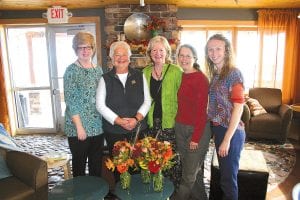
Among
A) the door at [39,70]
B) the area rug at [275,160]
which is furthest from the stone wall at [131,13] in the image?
the area rug at [275,160]

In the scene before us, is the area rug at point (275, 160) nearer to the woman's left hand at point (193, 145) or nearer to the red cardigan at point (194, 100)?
the woman's left hand at point (193, 145)

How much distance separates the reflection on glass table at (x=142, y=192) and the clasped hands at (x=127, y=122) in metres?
0.40

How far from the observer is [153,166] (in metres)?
1.67

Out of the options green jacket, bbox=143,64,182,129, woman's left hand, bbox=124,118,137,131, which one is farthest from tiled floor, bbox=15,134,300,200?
green jacket, bbox=143,64,182,129

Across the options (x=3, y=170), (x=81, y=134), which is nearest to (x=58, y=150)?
(x=3, y=170)

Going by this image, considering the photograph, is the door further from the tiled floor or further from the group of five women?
the group of five women

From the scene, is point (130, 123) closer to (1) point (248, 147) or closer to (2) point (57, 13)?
(1) point (248, 147)

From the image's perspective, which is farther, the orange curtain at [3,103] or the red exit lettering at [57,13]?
the orange curtain at [3,103]

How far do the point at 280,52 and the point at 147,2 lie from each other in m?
2.51

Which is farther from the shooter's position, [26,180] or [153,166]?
[26,180]

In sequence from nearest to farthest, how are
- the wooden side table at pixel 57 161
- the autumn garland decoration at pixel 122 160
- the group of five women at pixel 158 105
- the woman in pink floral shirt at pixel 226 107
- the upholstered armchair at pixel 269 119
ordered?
the autumn garland decoration at pixel 122 160, the woman in pink floral shirt at pixel 226 107, the group of five women at pixel 158 105, the wooden side table at pixel 57 161, the upholstered armchair at pixel 269 119

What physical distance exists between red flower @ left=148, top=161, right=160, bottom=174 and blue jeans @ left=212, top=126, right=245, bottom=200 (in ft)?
1.70

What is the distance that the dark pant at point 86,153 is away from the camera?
6.77ft

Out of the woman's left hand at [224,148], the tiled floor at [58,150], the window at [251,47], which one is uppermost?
the window at [251,47]
